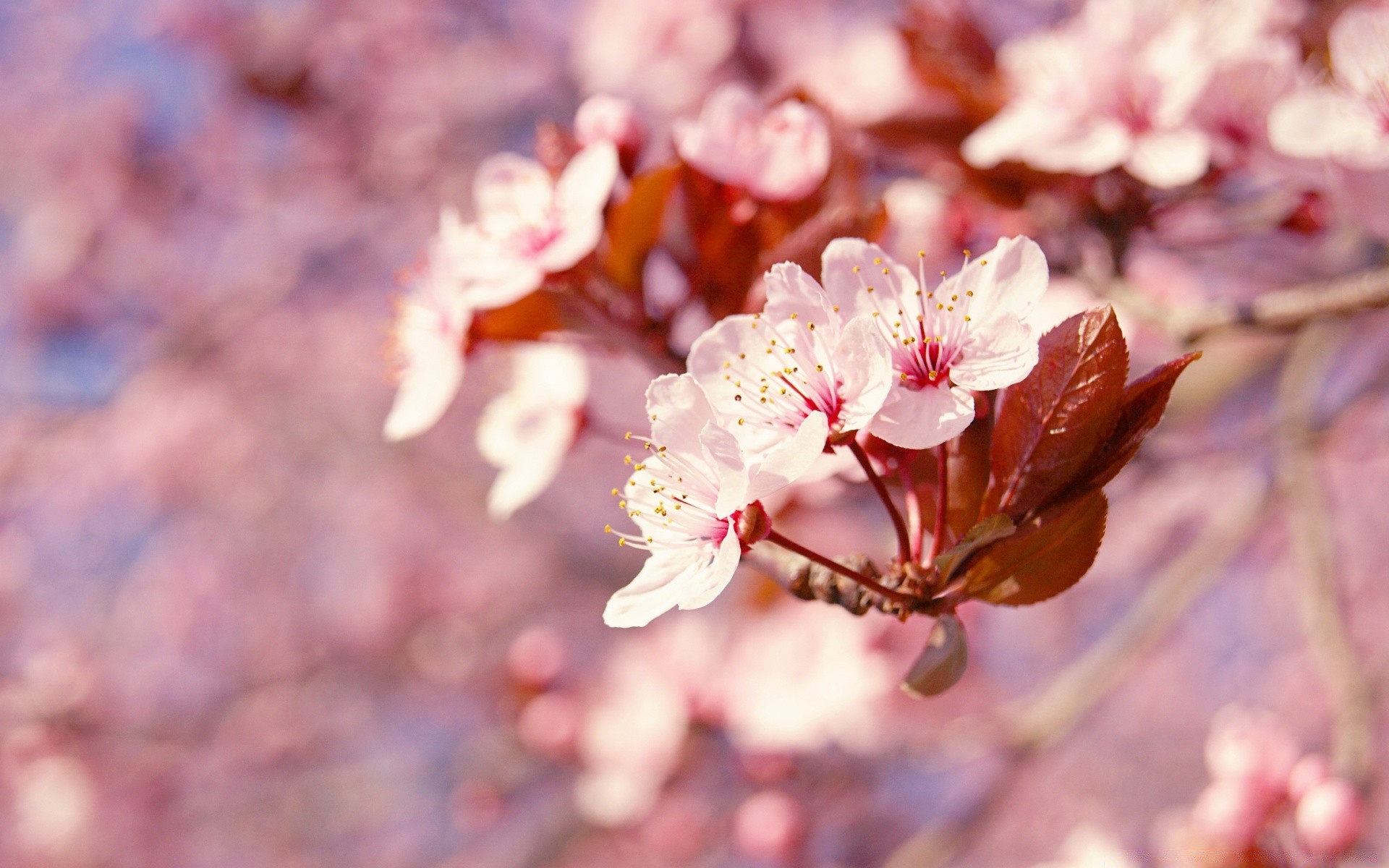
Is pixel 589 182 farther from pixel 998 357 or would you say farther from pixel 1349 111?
pixel 1349 111

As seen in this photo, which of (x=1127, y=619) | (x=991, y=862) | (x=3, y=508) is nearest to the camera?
(x=1127, y=619)

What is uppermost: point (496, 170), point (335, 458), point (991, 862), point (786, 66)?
point (496, 170)

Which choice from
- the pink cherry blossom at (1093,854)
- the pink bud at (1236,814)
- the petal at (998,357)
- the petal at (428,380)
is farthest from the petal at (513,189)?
the pink bud at (1236,814)

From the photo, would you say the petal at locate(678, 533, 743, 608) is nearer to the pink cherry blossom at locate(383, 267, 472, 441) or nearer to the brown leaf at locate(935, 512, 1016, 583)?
the brown leaf at locate(935, 512, 1016, 583)

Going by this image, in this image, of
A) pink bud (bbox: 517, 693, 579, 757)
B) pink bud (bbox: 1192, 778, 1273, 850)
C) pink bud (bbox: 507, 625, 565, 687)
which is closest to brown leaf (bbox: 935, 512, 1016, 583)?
pink bud (bbox: 1192, 778, 1273, 850)

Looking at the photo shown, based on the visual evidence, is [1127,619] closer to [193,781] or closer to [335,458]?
[193,781]

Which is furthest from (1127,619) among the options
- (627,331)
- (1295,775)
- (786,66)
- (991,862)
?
(991,862)

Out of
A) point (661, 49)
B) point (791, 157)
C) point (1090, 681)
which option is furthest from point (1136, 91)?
point (661, 49)
